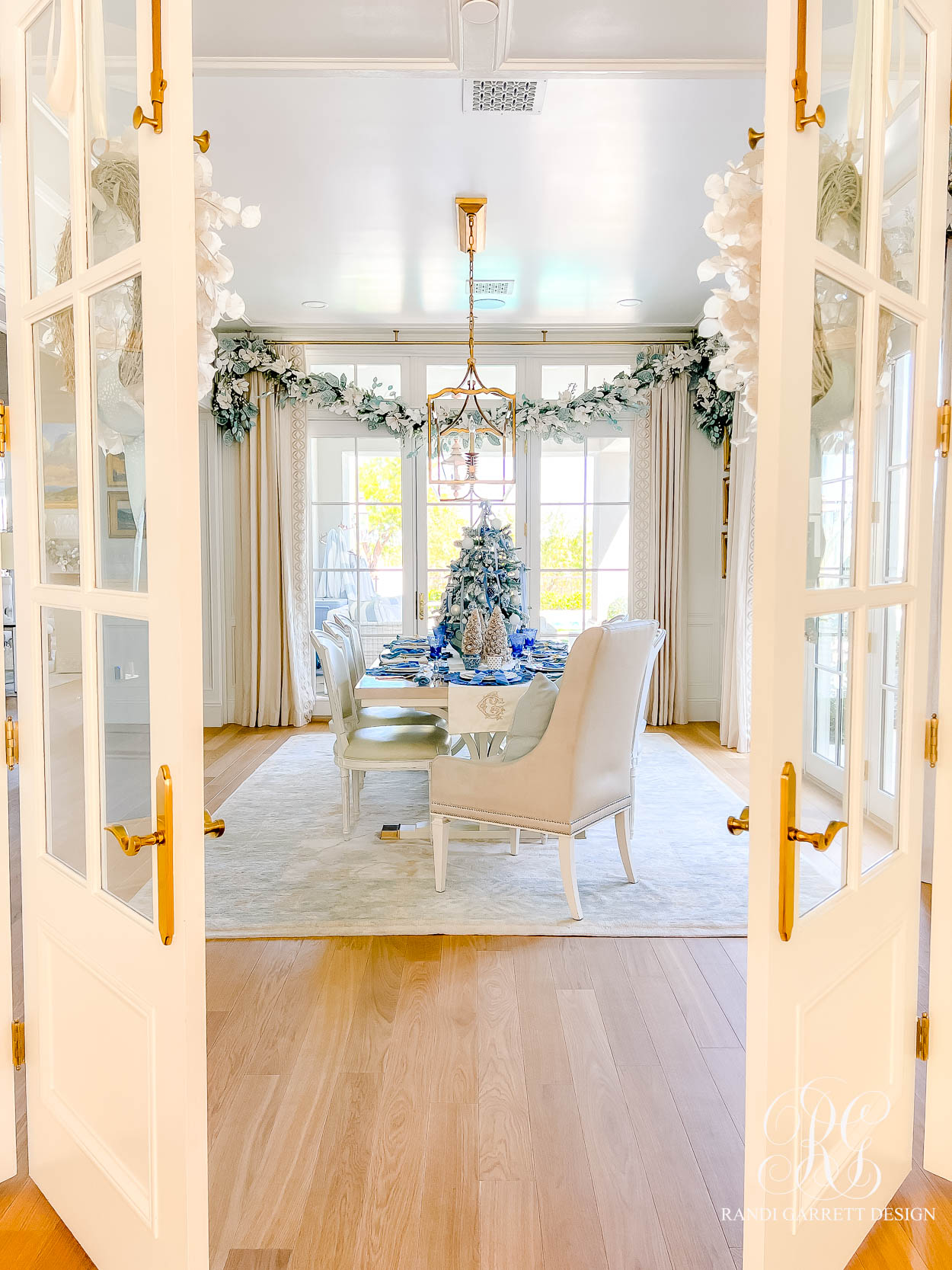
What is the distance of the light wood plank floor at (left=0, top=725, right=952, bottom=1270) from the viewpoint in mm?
1719

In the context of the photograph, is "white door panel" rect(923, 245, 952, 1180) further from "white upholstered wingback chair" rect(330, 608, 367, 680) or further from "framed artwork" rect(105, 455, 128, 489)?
"white upholstered wingback chair" rect(330, 608, 367, 680)

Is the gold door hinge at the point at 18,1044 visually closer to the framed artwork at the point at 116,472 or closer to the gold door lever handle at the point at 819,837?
the framed artwork at the point at 116,472

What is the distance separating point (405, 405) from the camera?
684 centimetres

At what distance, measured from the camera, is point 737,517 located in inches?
250

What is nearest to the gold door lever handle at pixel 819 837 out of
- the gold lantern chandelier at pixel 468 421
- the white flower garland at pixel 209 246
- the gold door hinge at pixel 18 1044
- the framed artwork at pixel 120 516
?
the framed artwork at pixel 120 516

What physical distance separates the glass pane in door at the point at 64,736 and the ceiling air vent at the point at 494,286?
14.9 ft

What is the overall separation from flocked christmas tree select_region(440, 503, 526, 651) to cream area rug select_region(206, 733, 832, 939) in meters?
1.05

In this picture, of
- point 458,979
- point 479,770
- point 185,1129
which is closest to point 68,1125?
point 185,1129

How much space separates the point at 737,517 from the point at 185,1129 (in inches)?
225

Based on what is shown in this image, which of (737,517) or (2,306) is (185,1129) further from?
(737,517)

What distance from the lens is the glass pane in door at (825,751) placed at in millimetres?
1370

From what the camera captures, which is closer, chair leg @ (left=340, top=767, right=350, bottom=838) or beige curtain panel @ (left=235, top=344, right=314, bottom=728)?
chair leg @ (left=340, top=767, right=350, bottom=838)

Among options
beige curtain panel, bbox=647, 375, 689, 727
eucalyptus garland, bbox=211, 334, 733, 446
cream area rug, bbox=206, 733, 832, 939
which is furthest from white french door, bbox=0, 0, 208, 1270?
beige curtain panel, bbox=647, 375, 689, 727

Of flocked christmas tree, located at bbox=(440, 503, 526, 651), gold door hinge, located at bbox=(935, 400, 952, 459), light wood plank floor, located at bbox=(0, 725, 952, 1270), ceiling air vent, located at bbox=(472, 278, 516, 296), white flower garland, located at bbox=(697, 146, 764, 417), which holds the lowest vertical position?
light wood plank floor, located at bbox=(0, 725, 952, 1270)
